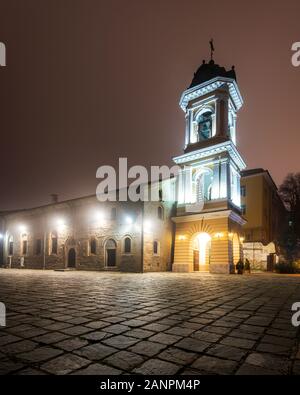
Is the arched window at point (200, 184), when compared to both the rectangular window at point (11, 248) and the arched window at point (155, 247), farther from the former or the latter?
the rectangular window at point (11, 248)

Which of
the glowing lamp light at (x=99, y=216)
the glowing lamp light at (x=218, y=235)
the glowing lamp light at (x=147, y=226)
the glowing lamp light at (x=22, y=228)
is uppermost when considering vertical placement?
the glowing lamp light at (x=99, y=216)

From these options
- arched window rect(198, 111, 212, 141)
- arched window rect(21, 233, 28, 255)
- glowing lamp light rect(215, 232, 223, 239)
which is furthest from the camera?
arched window rect(21, 233, 28, 255)

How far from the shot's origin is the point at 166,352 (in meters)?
3.24

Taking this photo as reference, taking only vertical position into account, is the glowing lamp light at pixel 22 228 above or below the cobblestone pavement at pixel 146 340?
above

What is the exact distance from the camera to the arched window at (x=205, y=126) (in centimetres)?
2564

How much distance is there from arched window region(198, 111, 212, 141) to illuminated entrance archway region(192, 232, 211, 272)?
9.37 meters

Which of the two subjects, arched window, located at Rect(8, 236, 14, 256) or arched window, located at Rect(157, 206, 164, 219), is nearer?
arched window, located at Rect(157, 206, 164, 219)

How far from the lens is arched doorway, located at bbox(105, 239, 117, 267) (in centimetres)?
2425

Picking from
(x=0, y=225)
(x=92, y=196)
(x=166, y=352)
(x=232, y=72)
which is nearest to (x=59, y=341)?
(x=166, y=352)

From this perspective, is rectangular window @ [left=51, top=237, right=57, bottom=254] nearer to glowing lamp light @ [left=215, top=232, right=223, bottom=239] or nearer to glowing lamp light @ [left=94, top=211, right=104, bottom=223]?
glowing lamp light @ [left=94, top=211, right=104, bottom=223]

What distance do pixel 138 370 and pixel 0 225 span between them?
Result: 124ft

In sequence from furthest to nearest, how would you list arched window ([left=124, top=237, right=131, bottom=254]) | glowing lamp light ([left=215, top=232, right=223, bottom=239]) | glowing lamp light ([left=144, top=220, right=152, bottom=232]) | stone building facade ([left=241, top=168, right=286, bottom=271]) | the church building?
stone building facade ([left=241, top=168, right=286, bottom=271]) < arched window ([left=124, top=237, right=131, bottom=254]) < glowing lamp light ([left=144, top=220, right=152, bottom=232]) < the church building < glowing lamp light ([left=215, top=232, right=223, bottom=239])

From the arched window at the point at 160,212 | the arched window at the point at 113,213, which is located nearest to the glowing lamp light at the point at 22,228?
the arched window at the point at 113,213

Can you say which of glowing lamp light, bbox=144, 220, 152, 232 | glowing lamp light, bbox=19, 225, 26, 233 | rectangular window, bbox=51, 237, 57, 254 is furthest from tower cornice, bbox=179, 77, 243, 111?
glowing lamp light, bbox=19, 225, 26, 233
